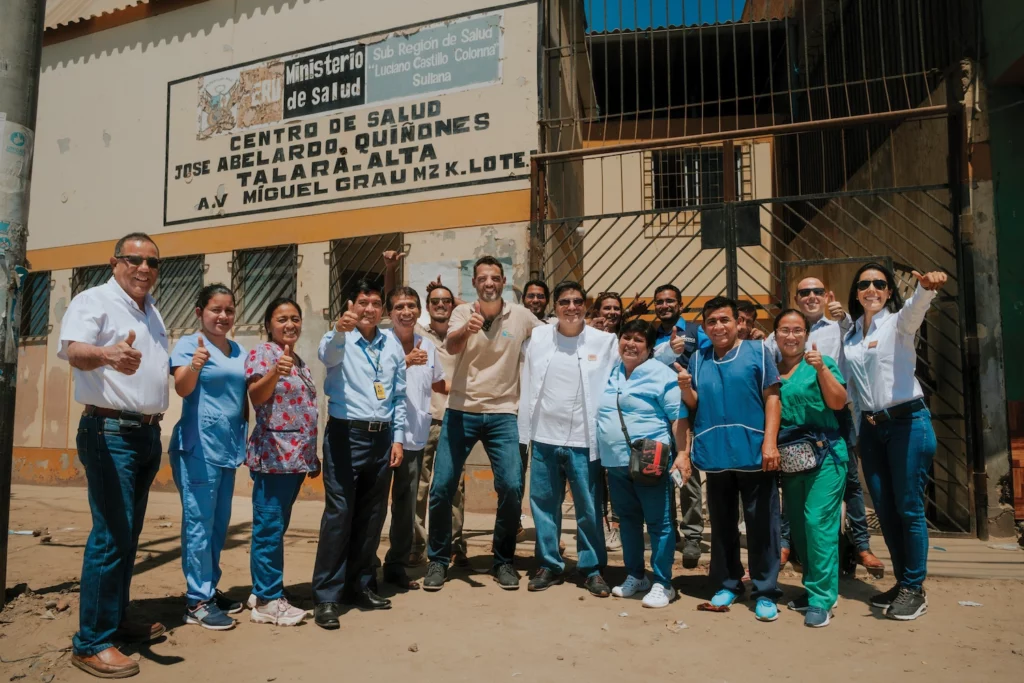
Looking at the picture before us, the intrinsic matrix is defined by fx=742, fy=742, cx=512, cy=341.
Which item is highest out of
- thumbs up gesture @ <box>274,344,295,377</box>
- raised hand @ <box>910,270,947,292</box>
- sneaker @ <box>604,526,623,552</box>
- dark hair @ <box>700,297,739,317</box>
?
raised hand @ <box>910,270,947,292</box>

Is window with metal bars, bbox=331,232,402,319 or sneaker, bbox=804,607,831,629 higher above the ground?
window with metal bars, bbox=331,232,402,319

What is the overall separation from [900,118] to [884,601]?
4.09 metres

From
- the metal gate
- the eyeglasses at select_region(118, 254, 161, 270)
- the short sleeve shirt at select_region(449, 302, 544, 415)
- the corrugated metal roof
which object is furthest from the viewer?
the corrugated metal roof

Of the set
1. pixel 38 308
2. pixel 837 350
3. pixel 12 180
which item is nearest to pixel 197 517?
pixel 12 180

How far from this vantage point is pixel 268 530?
3.86m

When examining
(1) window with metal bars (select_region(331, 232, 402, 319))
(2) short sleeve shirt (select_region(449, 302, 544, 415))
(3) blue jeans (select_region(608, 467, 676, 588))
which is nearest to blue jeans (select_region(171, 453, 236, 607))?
(2) short sleeve shirt (select_region(449, 302, 544, 415))

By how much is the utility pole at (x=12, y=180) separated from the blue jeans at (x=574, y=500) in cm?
300

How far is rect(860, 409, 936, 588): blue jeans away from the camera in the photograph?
388 centimetres

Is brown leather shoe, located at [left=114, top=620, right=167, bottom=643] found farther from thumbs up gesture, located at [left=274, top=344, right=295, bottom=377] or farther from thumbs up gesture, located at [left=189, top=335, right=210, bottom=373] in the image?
thumbs up gesture, located at [left=274, top=344, right=295, bottom=377]

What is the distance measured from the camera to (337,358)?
3990mm

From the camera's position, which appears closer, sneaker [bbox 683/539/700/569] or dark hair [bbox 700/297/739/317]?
dark hair [bbox 700/297/739/317]

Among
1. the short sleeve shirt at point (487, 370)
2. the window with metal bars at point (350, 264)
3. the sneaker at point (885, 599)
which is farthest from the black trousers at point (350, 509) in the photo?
the window with metal bars at point (350, 264)

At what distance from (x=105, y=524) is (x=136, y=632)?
651 mm

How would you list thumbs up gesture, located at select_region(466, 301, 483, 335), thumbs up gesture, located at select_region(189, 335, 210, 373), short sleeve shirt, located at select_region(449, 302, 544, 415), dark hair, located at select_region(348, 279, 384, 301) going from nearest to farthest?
1. thumbs up gesture, located at select_region(189, 335, 210, 373)
2. dark hair, located at select_region(348, 279, 384, 301)
3. thumbs up gesture, located at select_region(466, 301, 483, 335)
4. short sleeve shirt, located at select_region(449, 302, 544, 415)
